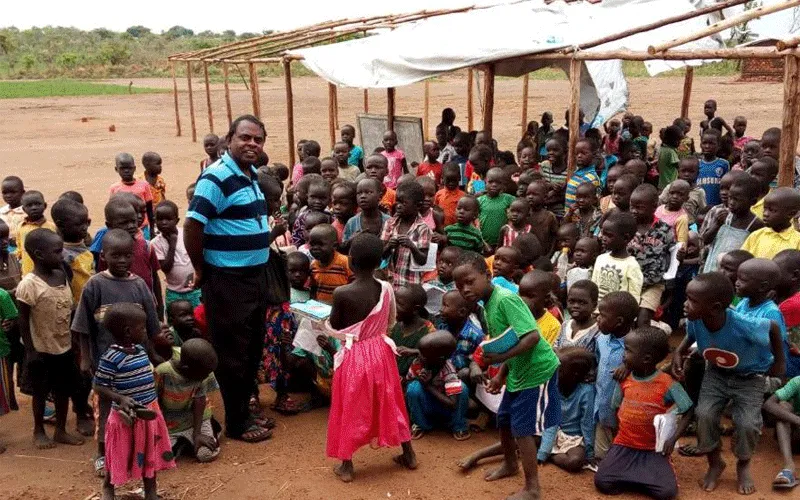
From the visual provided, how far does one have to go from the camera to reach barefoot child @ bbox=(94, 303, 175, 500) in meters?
3.92

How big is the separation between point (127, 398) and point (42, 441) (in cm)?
131

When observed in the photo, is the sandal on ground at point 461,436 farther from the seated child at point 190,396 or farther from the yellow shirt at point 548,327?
the seated child at point 190,396

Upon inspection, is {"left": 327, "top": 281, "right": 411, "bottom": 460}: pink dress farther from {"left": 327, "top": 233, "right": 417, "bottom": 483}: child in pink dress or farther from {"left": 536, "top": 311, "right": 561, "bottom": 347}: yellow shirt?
{"left": 536, "top": 311, "right": 561, "bottom": 347}: yellow shirt

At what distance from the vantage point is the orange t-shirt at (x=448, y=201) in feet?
23.6

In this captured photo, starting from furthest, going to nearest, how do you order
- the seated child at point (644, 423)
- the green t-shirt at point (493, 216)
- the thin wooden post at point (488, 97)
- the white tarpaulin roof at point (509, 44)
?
the thin wooden post at point (488, 97) → the white tarpaulin roof at point (509, 44) → the green t-shirt at point (493, 216) → the seated child at point (644, 423)

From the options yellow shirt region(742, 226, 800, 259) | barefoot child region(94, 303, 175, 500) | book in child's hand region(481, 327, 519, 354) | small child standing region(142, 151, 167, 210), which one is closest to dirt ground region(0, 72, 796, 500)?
barefoot child region(94, 303, 175, 500)

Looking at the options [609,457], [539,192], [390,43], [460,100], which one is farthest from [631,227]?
[460,100]

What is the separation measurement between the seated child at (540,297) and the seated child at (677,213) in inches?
60.4

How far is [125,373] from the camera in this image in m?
3.96

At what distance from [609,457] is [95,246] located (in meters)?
3.28

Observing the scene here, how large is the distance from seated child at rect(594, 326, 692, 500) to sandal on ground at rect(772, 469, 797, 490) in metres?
0.51

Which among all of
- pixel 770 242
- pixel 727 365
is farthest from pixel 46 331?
pixel 770 242

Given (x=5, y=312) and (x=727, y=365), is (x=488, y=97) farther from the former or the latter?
(x=5, y=312)

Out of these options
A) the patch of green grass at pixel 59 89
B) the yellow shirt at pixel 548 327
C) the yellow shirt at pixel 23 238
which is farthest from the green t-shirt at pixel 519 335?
the patch of green grass at pixel 59 89
